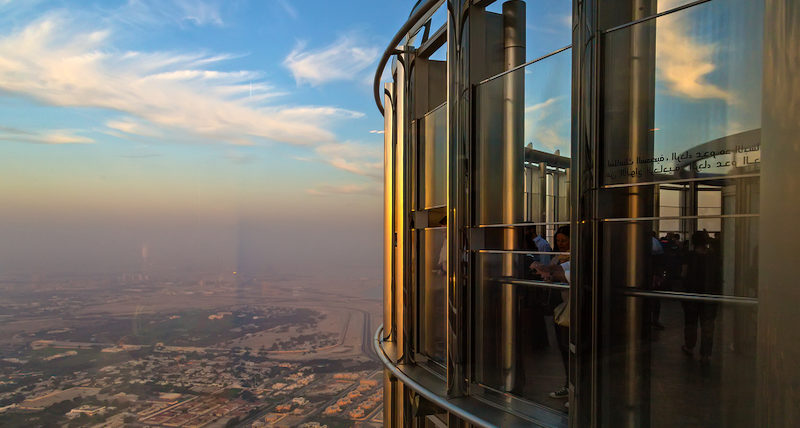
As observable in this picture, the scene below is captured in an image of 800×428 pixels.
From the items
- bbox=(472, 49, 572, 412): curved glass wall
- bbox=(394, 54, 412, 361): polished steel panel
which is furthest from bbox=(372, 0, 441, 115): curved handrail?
bbox=(472, 49, 572, 412): curved glass wall

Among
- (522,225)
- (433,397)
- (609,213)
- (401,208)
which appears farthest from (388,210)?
(609,213)

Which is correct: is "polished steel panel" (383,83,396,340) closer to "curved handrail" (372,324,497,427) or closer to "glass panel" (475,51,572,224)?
"curved handrail" (372,324,497,427)

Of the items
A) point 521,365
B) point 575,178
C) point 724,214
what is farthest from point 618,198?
point 521,365

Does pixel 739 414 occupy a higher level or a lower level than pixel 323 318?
higher

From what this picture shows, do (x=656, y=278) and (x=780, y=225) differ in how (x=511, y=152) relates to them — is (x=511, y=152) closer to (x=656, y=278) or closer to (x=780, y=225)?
(x=656, y=278)

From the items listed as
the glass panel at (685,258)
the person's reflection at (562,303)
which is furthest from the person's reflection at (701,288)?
the person's reflection at (562,303)

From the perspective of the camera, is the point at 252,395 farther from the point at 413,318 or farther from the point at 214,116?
the point at 413,318

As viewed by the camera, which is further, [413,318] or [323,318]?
[323,318]
